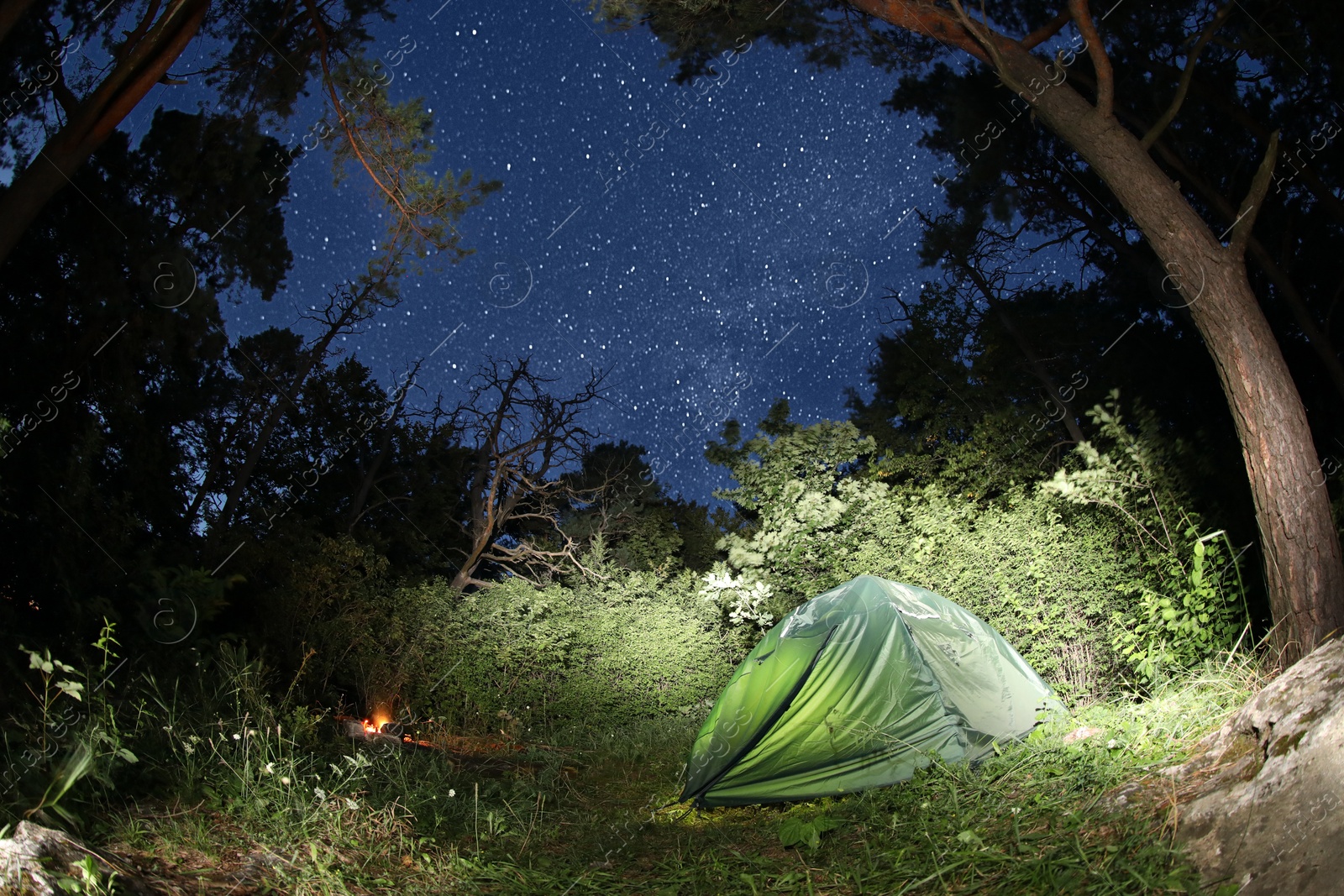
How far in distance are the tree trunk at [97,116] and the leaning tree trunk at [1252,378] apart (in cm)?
605

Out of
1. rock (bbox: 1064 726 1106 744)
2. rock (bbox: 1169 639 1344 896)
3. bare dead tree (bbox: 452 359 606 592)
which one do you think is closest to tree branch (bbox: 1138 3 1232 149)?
rock (bbox: 1169 639 1344 896)

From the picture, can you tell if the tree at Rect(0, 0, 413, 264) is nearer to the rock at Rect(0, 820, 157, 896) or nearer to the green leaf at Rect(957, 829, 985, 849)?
the rock at Rect(0, 820, 157, 896)

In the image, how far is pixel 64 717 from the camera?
3717 millimetres

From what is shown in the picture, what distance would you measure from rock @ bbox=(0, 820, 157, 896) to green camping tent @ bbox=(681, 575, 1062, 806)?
10.7ft

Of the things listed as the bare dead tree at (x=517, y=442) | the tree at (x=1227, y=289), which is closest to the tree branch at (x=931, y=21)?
the tree at (x=1227, y=289)

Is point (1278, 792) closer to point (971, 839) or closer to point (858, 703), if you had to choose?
point (971, 839)

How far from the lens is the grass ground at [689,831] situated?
2.95 m

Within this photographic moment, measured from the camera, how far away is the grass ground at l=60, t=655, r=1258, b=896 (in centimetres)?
295

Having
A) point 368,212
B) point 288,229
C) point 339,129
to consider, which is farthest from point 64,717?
point 288,229

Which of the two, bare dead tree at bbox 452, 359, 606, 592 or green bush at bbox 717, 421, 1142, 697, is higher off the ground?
green bush at bbox 717, 421, 1142, 697

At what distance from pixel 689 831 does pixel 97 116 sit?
6.36 meters

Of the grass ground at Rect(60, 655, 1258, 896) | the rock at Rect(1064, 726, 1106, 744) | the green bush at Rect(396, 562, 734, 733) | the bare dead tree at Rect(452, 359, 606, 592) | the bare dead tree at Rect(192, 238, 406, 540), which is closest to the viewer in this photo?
the grass ground at Rect(60, 655, 1258, 896)

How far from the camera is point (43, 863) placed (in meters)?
2.41

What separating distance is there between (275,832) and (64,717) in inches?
47.8
